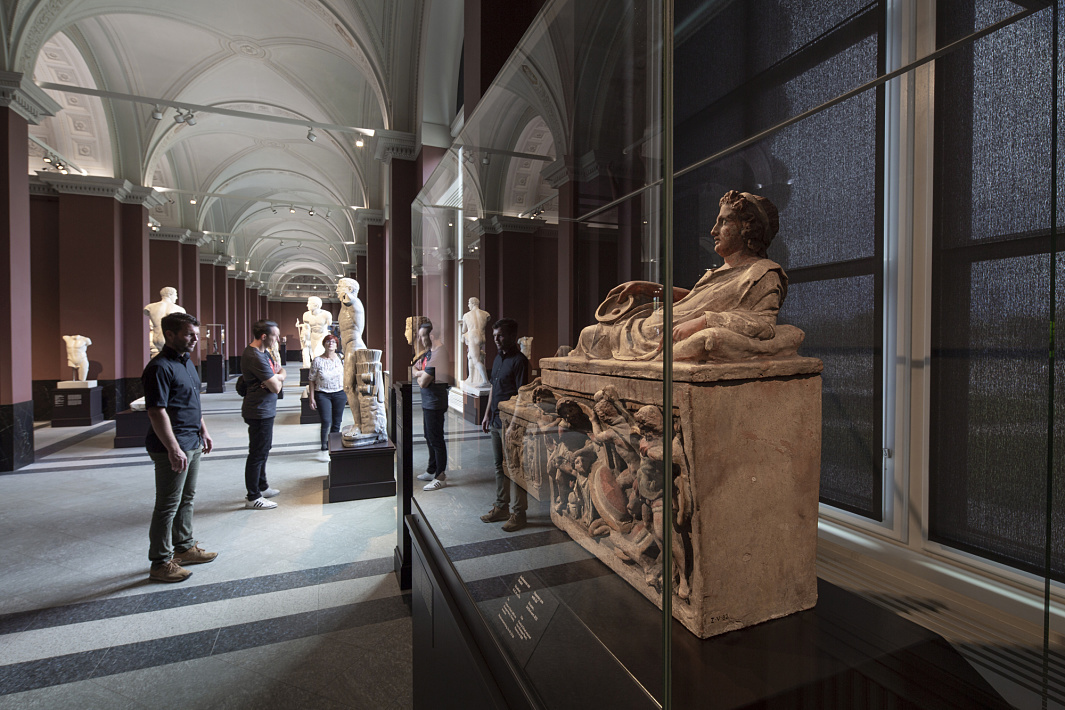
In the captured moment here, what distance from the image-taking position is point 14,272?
683cm

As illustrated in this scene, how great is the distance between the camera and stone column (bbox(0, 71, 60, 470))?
6.71m

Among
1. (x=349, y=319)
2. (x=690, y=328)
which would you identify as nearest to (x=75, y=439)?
(x=349, y=319)

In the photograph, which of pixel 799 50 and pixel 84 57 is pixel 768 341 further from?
pixel 84 57

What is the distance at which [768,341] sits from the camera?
1207 millimetres

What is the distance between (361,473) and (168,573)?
2.28 metres

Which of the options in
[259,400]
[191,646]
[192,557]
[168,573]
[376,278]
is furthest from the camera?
[376,278]

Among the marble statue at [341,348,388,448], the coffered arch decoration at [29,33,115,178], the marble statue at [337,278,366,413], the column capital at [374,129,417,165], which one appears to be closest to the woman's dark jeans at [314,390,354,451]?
the marble statue at [337,278,366,413]

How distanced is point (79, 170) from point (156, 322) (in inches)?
150

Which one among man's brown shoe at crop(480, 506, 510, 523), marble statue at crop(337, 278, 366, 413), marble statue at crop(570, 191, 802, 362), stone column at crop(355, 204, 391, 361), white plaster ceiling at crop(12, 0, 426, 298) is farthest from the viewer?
stone column at crop(355, 204, 391, 361)

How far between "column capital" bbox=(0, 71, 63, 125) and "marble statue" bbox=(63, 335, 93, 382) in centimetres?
489

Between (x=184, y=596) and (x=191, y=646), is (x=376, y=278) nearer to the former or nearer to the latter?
(x=184, y=596)

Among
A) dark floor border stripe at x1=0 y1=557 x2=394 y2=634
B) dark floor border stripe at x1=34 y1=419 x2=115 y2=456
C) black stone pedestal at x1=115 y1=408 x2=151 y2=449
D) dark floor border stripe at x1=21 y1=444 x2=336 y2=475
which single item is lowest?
dark floor border stripe at x1=0 y1=557 x2=394 y2=634

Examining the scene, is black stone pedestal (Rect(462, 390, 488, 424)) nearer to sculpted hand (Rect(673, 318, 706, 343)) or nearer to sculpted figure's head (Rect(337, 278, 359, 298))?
sculpted hand (Rect(673, 318, 706, 343))

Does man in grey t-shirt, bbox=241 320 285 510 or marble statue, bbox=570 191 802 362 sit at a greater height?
marble statue, bbox=570 191 802 362
